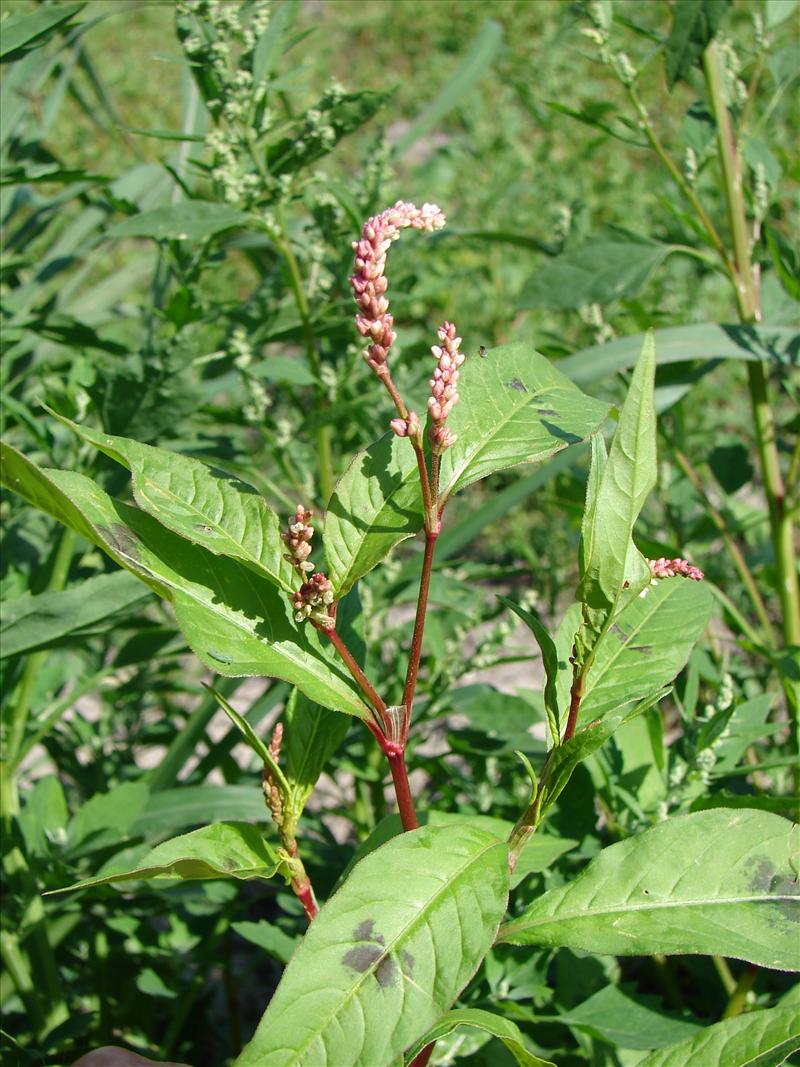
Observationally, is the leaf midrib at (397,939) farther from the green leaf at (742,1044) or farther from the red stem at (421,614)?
the green leaf at (742,1044)

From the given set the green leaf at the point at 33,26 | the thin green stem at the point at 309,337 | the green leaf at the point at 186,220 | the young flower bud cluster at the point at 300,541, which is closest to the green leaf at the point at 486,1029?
the young flower bud cluster at the point at 300,541

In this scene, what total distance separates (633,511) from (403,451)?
27cm

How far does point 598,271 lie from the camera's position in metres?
1.65

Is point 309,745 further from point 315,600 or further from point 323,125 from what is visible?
point 323,125

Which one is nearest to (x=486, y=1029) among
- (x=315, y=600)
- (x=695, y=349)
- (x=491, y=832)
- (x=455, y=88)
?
(x=491, y=832)

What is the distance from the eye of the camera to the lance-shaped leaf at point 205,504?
0.90 meters

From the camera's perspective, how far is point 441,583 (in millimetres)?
1638

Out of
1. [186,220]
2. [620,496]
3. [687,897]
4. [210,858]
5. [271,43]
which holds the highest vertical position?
[271,43]

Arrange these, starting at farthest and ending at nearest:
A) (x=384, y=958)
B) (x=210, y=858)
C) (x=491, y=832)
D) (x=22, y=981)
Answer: (x=22, y=981) → (x=491, y=832) → (x=210, y=858) → (x=384, y=958)

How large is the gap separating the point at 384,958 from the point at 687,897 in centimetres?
27

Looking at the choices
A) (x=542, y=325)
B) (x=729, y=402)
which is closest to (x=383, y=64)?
(x=542, y=325)

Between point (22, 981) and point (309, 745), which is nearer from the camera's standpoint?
point (309, 745)

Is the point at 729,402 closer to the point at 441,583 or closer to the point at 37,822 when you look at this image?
the point at 441,583

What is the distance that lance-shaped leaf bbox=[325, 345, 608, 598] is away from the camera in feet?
3.06
